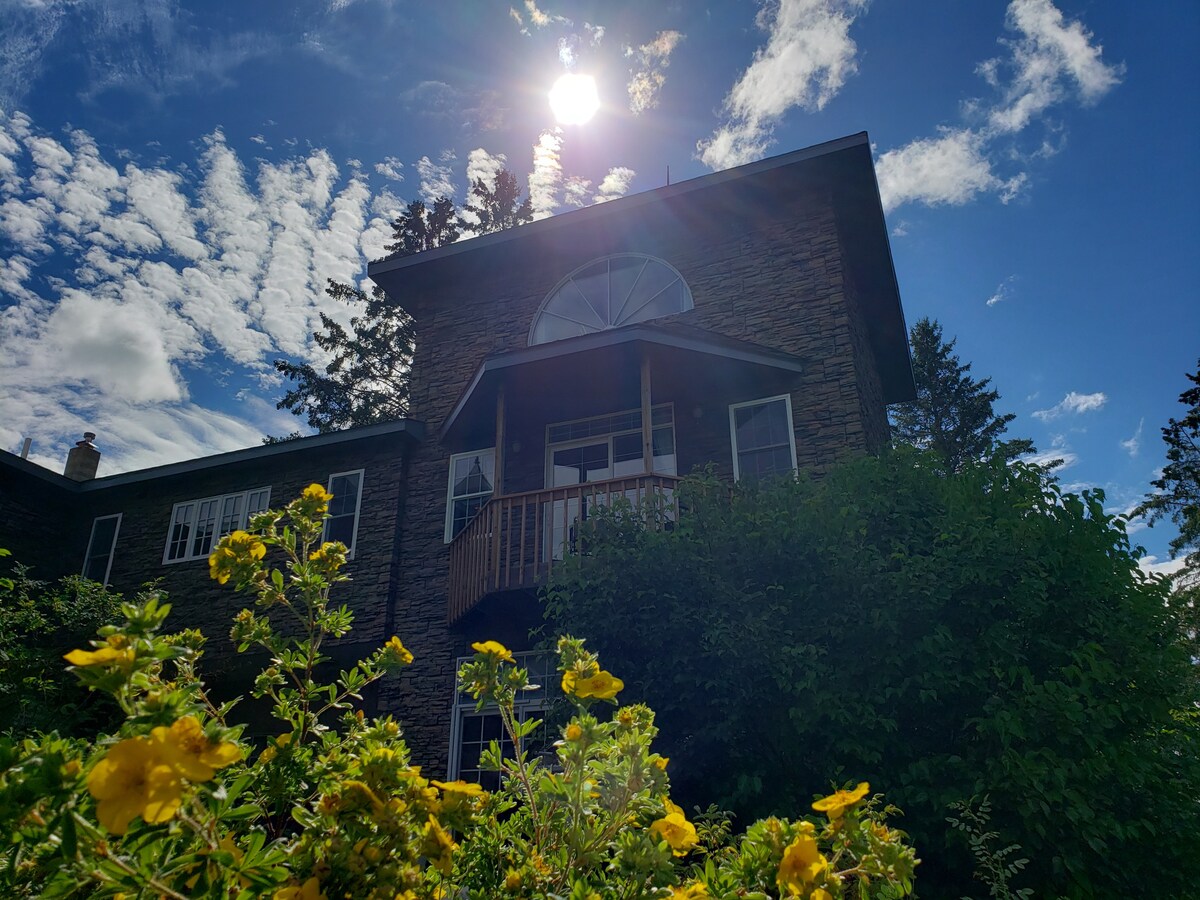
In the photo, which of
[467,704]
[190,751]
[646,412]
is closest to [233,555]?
[190,751]

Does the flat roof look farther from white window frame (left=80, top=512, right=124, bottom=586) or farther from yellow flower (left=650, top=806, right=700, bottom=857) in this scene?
yellow flower (left=650, top=806, right=700, bottom=857)

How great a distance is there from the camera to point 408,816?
1.55 m

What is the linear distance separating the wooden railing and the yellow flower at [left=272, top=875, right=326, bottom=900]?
673cm

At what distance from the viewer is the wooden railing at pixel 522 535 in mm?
8812

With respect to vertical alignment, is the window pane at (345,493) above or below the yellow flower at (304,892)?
above

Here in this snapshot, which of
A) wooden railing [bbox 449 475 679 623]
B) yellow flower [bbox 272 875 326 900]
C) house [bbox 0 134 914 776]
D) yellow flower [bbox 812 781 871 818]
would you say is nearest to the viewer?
yellow flower [bbox 272 875 326 900]

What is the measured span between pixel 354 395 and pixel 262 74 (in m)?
15.8

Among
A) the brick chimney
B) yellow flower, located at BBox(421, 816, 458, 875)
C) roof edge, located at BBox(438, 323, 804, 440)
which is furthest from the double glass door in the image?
the brick chimney

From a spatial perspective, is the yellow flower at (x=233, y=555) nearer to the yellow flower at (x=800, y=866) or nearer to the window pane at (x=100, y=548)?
the yellow flower at (x=800, y=866)

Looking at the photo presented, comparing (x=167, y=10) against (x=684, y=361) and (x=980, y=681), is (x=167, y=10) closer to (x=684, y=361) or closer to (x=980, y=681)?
(x=684, y=361)

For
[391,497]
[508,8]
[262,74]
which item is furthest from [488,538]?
[508,8]

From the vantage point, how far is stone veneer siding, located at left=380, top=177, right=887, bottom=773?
10234 mm

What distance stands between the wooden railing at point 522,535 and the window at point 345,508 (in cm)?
290

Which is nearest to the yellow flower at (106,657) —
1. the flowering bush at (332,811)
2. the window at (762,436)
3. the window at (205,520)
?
the flowering bush at (332,811)
